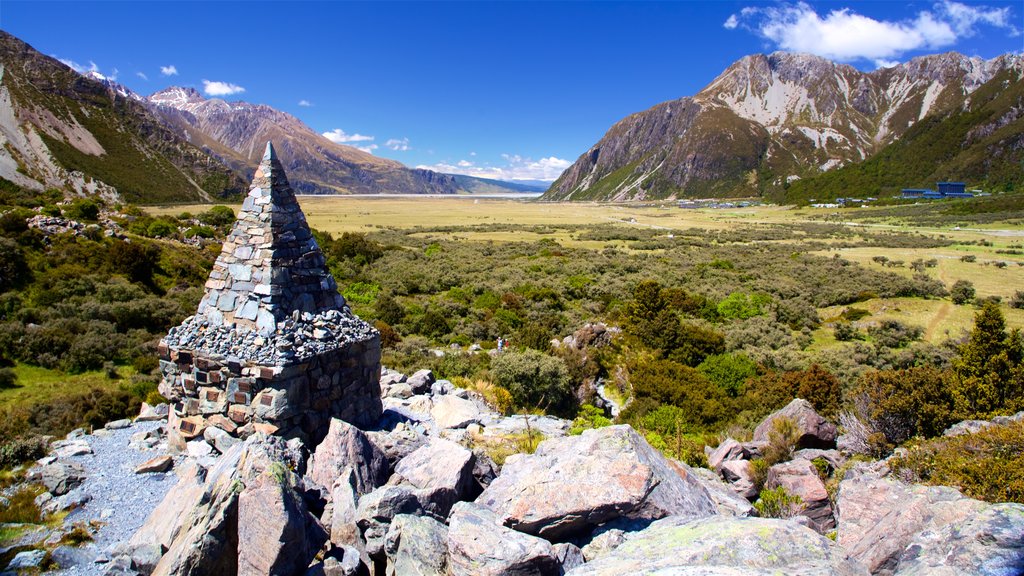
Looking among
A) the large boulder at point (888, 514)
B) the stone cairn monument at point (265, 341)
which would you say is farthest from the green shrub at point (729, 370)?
the stone cairn monument at point (265, 341)

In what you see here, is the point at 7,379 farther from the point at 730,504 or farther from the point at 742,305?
the point at 742,305

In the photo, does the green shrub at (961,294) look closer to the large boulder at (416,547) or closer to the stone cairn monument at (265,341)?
the stone cairn monument at (265,341)

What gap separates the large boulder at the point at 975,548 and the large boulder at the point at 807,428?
5.51 metres

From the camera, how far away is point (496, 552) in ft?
13.0

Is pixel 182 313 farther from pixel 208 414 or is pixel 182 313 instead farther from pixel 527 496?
pixel 527 496

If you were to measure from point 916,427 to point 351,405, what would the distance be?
979 centimetres

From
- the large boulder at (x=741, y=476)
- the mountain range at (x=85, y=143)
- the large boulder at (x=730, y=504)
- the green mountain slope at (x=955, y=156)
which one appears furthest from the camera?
the green mountain slope at (x=955, y=156)

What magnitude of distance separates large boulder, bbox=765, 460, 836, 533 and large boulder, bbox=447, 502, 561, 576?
13.0 feet

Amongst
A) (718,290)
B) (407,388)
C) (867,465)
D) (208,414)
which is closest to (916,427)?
(867,465)

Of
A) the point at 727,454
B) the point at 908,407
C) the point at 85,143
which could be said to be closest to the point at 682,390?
the point at 727,454

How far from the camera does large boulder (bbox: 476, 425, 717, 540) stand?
4488 mm

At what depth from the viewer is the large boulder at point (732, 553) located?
11.0 ft

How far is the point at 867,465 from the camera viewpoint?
7379 millimetres

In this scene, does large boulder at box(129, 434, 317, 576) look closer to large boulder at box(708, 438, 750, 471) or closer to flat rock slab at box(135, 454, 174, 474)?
flat rock slab at box(135, 454, 174, 474)
